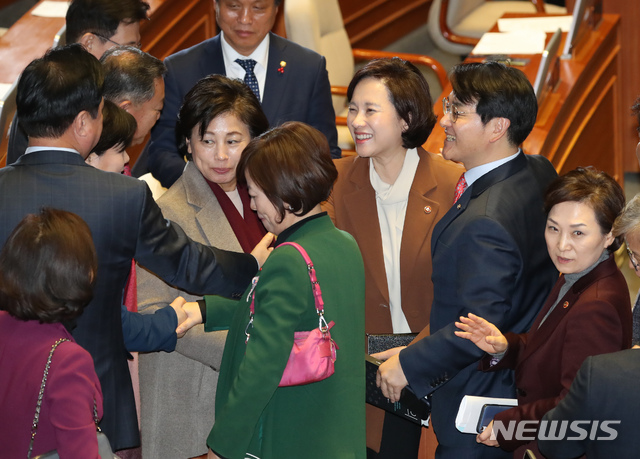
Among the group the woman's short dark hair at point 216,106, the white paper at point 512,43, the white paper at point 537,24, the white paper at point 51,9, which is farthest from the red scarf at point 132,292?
the white paper at point 537,24

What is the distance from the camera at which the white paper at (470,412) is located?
245cm

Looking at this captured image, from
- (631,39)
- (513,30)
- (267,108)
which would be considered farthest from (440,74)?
(267,108)

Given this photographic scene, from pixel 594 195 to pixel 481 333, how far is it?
50 centimetres

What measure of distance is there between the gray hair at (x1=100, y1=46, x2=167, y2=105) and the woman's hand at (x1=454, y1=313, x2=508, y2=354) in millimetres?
1530

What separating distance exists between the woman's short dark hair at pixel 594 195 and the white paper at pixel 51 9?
3780 millimetres

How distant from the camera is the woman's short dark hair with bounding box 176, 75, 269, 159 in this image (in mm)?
2887

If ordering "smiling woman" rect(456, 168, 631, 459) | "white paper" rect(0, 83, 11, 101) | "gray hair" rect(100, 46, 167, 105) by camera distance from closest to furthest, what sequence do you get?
"smiling woman" rect(456, 168, 631, 459) < "gray hair" rect(100, 46, 167, 105) < "white paper" rect(0, 83, 11, 101)

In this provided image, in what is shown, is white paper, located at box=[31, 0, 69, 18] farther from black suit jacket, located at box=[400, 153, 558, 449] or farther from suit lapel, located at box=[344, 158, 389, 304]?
black suit jacket, located at box=[400, 153, 558, 449]

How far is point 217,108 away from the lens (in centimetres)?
288

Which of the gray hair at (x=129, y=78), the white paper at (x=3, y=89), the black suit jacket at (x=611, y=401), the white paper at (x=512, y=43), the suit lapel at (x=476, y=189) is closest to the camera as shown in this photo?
the black suit jacket at (x=611, y=401)

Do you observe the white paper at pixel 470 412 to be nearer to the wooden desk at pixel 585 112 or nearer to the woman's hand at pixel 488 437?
the woman's hand at pixel 488 437

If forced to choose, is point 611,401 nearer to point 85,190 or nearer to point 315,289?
point 315,289

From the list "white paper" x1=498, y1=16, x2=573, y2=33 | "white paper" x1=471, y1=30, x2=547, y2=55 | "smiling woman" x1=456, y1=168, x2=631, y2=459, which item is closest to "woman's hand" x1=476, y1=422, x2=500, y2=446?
"smiling woman" x1=456, y1=168, x2=631, y2=459

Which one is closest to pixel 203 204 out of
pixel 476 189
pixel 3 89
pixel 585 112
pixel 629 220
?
pixel 476 189
